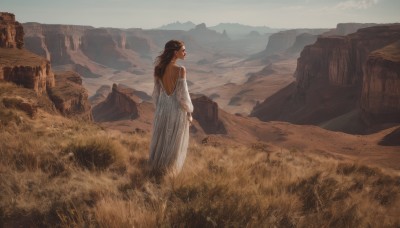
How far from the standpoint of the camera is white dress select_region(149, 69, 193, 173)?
16.1 feet

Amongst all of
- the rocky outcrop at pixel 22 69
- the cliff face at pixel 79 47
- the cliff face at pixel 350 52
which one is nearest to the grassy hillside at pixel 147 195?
the rocky outcrop at pixel 22 69

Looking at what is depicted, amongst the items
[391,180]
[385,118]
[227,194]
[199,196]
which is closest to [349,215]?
[227,194]

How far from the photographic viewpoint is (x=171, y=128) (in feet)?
16.4

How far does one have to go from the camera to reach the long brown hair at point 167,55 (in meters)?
4.96

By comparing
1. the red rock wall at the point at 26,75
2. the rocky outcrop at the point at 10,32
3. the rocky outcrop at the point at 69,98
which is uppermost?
the rocky outcrop at the point at 10,32

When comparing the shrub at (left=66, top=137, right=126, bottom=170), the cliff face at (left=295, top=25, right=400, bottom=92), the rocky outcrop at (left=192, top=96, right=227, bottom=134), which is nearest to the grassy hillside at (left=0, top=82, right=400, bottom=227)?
the shrub at (left=66, top=137, right=126, bottom=170)

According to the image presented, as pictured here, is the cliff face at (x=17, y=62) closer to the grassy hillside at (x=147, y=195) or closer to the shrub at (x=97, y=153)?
the shrub at (x=97, y=153)

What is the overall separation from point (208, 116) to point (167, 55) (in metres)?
43.8

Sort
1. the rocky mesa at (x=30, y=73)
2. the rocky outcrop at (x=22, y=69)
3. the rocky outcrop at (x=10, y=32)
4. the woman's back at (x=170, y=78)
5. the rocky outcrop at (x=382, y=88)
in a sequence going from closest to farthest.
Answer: the woman's back at (x=170, y=78)
the rocky outcrop at (x=22, y=69)
the rocky mesa at (x=30, y=73)
the rocky outcrop at (x=10, y=32)
the rocky outcrop at (x=382, y=88)

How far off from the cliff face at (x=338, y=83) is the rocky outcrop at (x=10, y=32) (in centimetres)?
4130

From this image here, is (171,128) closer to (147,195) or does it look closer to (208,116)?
(147,195)

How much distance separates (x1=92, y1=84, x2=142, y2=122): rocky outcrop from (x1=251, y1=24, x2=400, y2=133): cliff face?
91.6 ft

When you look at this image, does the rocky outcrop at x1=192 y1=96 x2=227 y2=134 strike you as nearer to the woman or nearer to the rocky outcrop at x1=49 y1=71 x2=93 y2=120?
the rocky outcrop at x1=49 y1=71 x2=93 y2=120

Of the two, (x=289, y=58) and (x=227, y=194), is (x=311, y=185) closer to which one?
(x=227, y=194)
